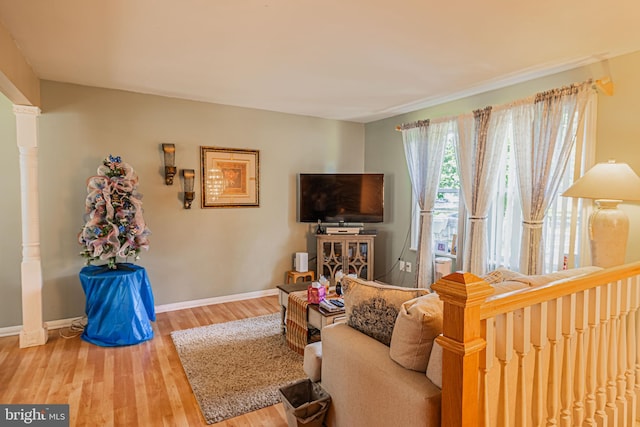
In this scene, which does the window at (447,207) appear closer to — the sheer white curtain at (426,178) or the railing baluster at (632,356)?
the sheer white curtain at (426,178)

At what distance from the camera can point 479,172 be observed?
3.64 meters

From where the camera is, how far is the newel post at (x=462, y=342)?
116cm

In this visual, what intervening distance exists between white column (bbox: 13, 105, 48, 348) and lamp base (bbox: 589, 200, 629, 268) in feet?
14.9

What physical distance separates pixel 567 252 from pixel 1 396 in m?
4.44

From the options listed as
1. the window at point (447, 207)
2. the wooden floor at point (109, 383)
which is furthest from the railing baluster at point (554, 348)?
the window at point (447, 207)

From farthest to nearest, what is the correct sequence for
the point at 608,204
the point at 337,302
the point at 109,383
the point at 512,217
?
1. the point at 512,217
2. the point at 337,302
3. the point at 109,383
4. the point at 608,204

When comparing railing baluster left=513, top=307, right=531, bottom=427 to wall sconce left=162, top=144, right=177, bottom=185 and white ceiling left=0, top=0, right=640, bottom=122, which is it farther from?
wall sconce left=162, top=144, right=177, bottom=185

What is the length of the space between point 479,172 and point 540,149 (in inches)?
25.0

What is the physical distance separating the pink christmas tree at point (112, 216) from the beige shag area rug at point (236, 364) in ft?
3.27

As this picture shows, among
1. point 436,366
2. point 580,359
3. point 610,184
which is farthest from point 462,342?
point 610,184

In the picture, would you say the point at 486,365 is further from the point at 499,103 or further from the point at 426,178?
the point at 426,178

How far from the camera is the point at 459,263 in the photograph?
13.1 ft

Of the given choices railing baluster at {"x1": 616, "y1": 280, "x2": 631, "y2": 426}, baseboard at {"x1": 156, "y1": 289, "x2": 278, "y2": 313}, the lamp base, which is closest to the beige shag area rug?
baseboard at {"x1": 156, "y1": 289, "x2": 278, "y2": 313}

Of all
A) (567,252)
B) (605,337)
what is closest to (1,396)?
(605,337)
